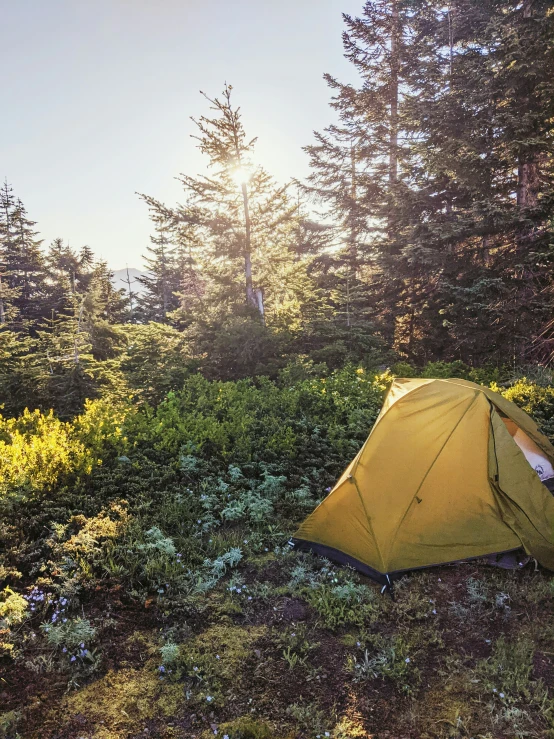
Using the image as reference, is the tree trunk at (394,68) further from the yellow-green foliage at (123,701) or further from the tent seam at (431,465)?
the yellow-green foliage at (123,701)

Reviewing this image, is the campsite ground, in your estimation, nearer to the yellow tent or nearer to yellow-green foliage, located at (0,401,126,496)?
yellow-green foliage, located at (0,401,126,496)

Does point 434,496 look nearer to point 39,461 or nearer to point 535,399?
point 39,461

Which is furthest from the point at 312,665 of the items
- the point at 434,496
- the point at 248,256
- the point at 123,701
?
the point at 248,256

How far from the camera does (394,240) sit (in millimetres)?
14969

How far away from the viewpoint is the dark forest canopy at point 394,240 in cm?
1105

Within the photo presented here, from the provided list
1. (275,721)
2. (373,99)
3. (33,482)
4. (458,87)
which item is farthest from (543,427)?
(373,99)

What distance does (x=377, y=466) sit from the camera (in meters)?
5.20

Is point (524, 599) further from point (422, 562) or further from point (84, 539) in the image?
point (84, 539)

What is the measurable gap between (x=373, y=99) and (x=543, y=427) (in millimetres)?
17778

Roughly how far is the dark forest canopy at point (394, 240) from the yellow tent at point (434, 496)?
5.85 m

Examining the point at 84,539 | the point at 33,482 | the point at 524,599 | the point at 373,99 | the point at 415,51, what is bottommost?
the point at 524,599

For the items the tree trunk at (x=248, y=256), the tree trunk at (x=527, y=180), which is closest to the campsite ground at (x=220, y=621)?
the tree trunk at (x=248, y=256)

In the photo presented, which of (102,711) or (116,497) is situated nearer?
(102,711)

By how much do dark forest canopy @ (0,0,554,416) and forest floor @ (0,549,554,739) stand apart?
7.24 meters
